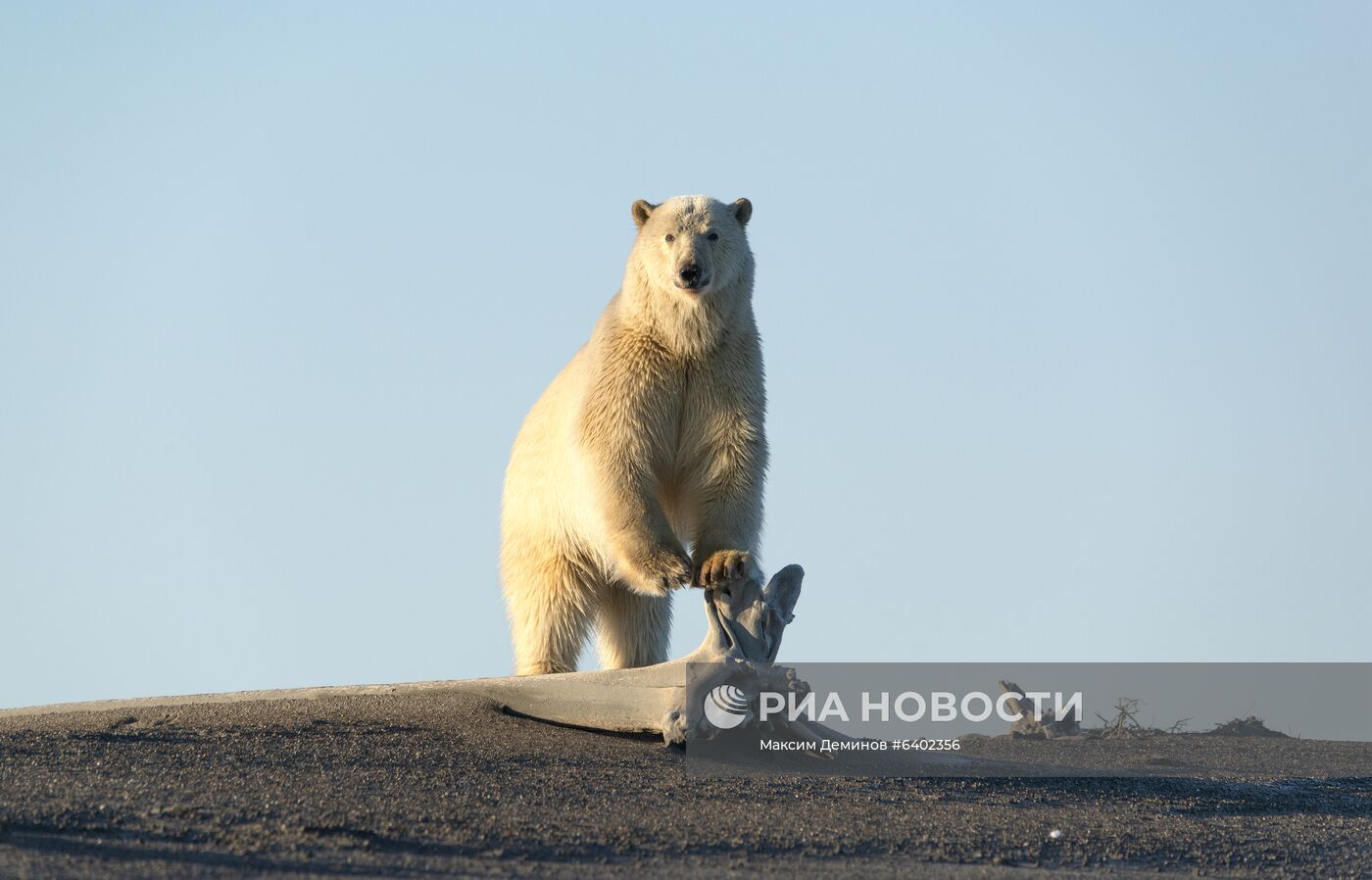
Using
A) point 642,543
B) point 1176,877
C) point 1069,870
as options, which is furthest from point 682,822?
point 642,543

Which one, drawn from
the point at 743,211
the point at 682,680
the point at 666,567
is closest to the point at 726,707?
the point at 682,680

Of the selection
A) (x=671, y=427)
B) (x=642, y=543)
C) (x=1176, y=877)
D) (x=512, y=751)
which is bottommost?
(x=1176, y=877)

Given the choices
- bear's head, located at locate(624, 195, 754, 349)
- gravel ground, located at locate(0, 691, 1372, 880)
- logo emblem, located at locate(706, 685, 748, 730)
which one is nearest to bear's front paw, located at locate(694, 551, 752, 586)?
logo emblem, located at locate(706, 685, 748, 730)

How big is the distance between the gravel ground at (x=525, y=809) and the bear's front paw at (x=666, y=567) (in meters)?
1.05

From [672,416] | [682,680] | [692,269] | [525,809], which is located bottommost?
[525,809]

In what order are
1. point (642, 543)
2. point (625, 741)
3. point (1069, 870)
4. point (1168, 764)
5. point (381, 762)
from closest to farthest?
1. point (1069, 870)
2. point (381, 762)
3. point (625, 741)
4. point (642, 543)
5. point (1168, 764)

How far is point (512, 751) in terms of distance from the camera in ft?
26.7

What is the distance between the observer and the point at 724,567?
357 inches

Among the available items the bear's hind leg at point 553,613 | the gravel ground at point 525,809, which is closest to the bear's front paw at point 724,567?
the gravel ground at point 525,809

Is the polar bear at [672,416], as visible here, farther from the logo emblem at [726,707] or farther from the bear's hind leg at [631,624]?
the logo emblem at [726,707]

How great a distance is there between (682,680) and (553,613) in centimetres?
237

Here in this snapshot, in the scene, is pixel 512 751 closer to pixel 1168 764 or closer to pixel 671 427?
pixel 671 427

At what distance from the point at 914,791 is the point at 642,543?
2321 millimetres

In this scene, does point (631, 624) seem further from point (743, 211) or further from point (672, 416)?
point (743, 211)
